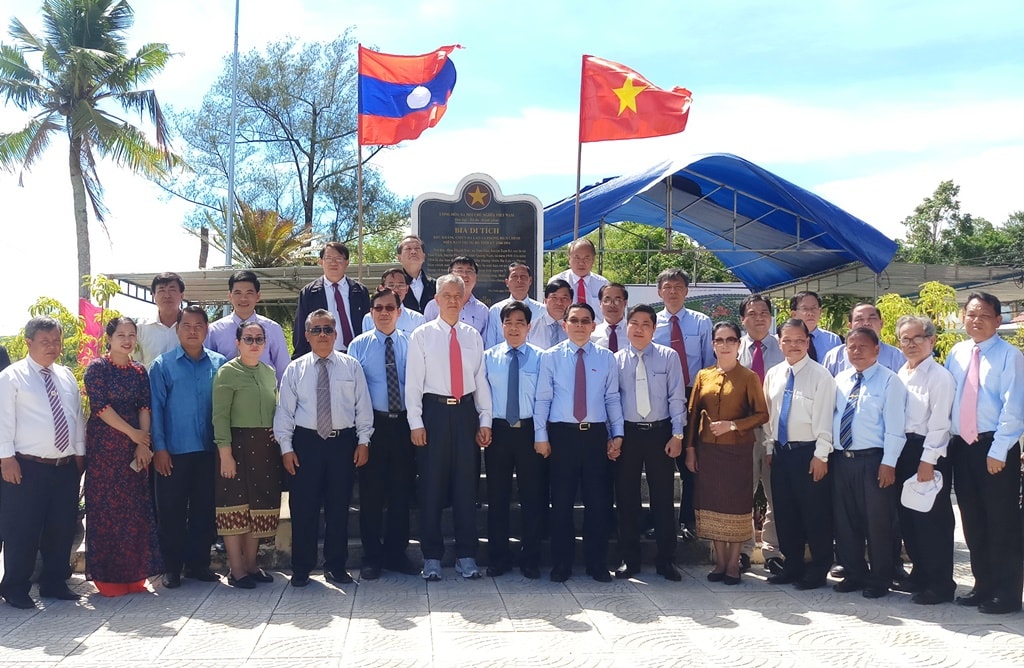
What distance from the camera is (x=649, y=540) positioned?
6074 mm

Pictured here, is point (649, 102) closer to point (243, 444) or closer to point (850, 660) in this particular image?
point (243, 444)

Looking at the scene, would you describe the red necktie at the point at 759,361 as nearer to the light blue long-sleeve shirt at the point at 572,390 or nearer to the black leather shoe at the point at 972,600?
the light blue long-sleeve shirt at the point at 572,390

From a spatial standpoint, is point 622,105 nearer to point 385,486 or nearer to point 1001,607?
point 385,486

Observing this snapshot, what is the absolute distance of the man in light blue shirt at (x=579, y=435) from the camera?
221 inches

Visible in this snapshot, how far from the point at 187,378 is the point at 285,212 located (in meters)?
23.3

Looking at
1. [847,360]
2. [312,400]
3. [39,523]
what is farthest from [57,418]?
[847,360]

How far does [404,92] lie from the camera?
889 cm

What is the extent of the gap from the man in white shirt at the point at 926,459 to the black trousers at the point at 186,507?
449 centimetres

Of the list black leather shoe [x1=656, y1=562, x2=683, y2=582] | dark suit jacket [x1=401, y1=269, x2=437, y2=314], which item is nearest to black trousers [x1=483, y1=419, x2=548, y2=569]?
black leather shoe [x1=656, y1=562, x2=683, y2=582]

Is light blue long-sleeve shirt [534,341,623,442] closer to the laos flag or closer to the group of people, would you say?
the group of people

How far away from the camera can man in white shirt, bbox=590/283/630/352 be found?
6254 millimetres

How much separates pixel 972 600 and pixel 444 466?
3.40 meters

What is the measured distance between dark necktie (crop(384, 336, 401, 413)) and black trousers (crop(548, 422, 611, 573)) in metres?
1.07

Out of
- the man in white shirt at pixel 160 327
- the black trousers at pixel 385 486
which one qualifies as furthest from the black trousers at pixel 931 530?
the man in white shirt at pixel 160 327
